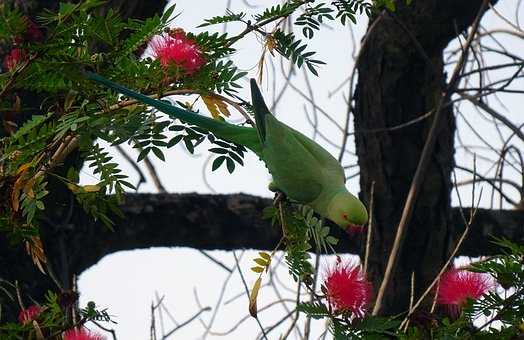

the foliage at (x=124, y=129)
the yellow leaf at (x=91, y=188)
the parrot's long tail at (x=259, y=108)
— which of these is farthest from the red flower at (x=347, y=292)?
the yellow leaf at (x=91, y=188)

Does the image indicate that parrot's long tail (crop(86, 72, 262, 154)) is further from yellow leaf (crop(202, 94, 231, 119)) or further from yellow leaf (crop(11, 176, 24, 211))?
yellow leaf (crop(11, 176, 24, 211))

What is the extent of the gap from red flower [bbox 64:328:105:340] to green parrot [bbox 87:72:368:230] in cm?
28

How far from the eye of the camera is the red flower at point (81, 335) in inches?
45.3

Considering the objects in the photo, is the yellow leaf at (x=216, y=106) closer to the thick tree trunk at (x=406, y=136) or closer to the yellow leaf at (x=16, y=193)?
the yellow leaf at (x=16, y=193)

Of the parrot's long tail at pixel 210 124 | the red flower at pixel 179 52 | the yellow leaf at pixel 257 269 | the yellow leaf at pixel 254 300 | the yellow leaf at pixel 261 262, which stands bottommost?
the yellow leaf at pixel 254 300

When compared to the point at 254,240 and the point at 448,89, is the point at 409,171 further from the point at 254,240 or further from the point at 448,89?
the point at 254,240

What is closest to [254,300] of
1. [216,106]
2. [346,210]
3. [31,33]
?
[346,210]

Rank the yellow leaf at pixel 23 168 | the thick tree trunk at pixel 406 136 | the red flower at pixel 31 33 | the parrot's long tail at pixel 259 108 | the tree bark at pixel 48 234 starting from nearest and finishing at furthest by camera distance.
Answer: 1. the red flower at pixel 31 33
2. the yellow leaf at pixel 23 168
3. the parrot's long tail at pixel 259 108
4. the tree bark at pixel 48 234
5. the thick tree trunk at pixel 406 136

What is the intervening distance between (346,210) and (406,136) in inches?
53.2

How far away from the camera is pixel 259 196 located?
2.59 m

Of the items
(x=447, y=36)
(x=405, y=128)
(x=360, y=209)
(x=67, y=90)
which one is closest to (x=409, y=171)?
(x=405, y=128)

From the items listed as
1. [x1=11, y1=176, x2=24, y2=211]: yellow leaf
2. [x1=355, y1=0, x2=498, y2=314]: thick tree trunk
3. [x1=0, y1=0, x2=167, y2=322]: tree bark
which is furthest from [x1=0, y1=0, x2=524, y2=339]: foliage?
[x1=355, y1=0, x2=498, y2=314]: thick tree trunk

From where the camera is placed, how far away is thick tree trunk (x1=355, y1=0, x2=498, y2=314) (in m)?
2.46

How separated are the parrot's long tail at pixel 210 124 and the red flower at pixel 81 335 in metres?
0.28
